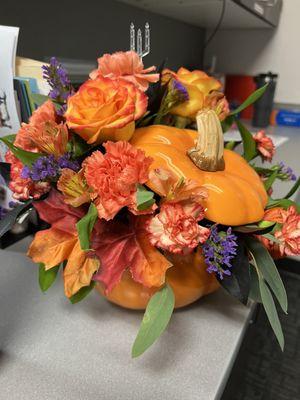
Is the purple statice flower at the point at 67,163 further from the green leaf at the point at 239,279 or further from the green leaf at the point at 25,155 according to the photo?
the green leaf at the point at 239,279

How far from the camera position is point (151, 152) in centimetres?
41

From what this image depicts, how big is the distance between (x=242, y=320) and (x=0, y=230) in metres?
0.34

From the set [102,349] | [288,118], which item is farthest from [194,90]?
[288,118]

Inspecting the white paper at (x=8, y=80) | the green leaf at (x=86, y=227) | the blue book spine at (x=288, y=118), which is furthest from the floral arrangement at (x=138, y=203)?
the blue book spine at (x=288, y=118)

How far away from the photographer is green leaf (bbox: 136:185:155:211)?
341 mm

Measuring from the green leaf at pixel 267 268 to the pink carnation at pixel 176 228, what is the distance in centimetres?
10

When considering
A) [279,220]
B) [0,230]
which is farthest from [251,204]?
[0,230]

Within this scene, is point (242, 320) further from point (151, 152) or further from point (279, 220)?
point (151, 152)

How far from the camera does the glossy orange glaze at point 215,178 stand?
1.32 ft

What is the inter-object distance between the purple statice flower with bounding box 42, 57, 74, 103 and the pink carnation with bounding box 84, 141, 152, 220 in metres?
0.13

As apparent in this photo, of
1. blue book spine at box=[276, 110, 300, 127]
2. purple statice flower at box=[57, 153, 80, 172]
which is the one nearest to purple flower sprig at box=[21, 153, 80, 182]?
purple statice flower at box=[57, 153, 80, 172]

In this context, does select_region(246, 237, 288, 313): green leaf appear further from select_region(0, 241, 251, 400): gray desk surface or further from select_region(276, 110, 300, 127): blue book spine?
select_region(276, 110, 300, 127): blue book spine

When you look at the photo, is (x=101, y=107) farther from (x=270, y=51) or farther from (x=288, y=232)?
(x=270, y=51)

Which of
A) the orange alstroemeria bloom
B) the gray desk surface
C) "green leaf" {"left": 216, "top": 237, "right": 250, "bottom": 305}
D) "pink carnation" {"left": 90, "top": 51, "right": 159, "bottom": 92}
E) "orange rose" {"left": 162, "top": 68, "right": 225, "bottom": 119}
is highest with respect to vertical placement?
"pink carnation" {"left": 90, "top": 51, "right": 159, "bottom": 92}
